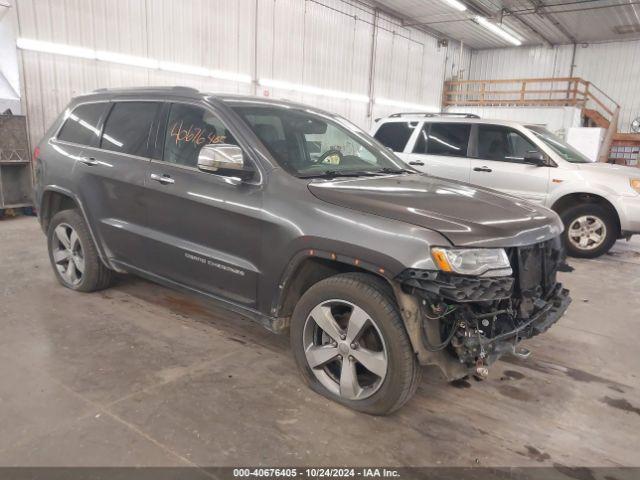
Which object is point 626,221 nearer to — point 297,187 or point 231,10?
point 297,187

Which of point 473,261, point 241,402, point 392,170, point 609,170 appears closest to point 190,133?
point 392,170

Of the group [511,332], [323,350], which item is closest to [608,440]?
[511,332]

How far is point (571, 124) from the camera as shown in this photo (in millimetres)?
17969

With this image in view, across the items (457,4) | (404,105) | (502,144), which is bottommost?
(502,144)

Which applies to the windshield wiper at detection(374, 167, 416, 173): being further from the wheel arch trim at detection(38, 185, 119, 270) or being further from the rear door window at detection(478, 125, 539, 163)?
the rear door window at detection(478, 125, 539, 163)

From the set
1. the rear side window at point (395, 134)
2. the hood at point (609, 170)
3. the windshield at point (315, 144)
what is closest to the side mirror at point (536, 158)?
the hood at point (609, 170)

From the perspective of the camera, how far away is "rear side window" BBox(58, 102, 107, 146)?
4004mm

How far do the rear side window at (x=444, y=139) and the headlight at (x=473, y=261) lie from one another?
16.2 feet

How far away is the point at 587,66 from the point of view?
21.6 meters

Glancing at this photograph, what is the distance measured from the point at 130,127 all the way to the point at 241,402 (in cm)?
224

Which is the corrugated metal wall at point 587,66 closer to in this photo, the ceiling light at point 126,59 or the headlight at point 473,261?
the ceiling light at point 126,59

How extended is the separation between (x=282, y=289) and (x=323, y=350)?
41cm

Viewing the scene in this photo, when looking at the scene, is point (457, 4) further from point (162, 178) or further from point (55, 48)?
point (162, 178)

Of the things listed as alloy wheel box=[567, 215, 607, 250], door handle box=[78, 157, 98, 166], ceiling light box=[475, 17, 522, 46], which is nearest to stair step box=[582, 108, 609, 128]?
ceiling light box=[475, 17, 522, 46]
